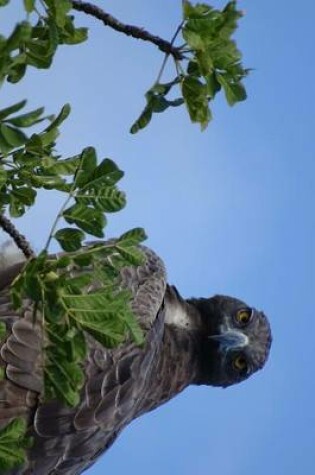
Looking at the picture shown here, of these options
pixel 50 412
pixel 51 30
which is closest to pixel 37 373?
pixel 50 412

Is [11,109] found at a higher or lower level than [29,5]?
lower

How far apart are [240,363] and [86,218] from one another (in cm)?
591

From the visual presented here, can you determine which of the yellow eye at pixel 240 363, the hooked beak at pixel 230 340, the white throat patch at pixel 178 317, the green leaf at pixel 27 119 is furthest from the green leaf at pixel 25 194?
the yellow eye at pixel 240 363

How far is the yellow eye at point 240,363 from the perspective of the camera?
879 cm

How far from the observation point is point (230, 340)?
8.74m

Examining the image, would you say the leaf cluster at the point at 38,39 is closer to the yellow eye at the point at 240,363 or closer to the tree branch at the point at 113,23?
the tree branch at the point at 113,23

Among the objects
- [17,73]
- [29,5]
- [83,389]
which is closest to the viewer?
[17,73]

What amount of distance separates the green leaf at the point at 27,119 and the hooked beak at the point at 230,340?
21.2 ft

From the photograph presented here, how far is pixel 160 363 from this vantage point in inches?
322

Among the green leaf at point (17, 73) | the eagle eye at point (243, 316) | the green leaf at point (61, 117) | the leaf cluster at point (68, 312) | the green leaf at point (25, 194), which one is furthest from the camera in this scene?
the eagle eye at point (243, 316)

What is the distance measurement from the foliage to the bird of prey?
1.60 meters

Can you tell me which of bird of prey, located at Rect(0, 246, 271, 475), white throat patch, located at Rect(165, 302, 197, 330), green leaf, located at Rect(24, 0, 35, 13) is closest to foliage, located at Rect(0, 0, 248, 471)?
green leaf, located at Rect(24, 0, 35, 13)

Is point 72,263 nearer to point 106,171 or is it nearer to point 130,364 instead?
point 106,171

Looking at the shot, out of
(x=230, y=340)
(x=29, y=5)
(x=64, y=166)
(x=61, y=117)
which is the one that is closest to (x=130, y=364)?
(x=230, y=340)
